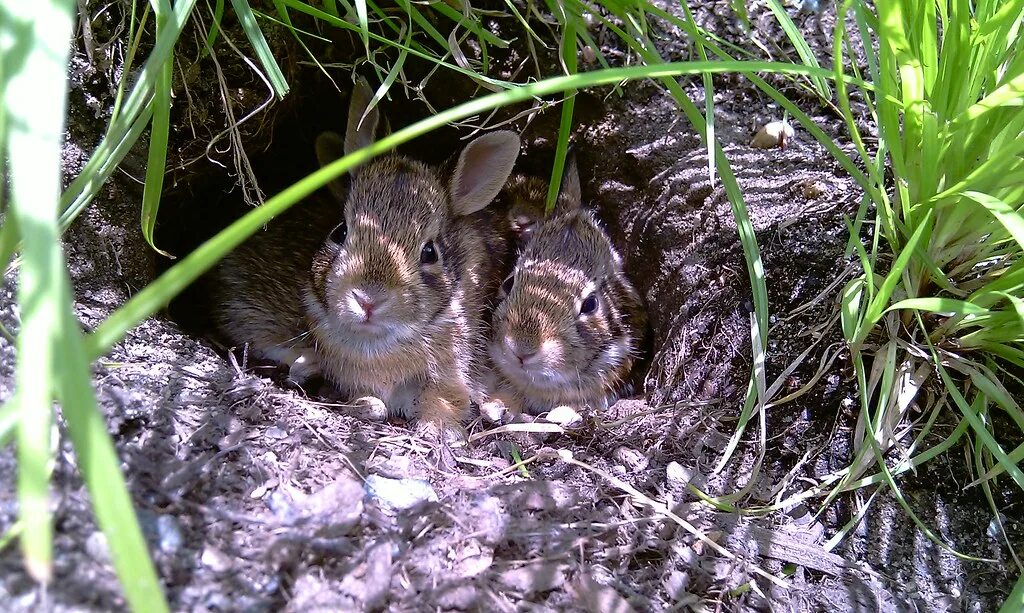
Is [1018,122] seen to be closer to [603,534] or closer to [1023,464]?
[1023,464]

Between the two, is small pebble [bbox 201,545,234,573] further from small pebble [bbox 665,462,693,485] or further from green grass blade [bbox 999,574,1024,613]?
green grass blade [bbox 999,574,1024,613]

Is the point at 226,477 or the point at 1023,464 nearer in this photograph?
the point at 226,477

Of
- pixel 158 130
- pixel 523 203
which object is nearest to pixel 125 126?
pixel 158 130

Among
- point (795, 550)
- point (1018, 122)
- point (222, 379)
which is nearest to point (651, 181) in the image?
point (1018, 122)

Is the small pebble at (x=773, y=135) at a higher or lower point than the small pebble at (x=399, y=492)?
higher

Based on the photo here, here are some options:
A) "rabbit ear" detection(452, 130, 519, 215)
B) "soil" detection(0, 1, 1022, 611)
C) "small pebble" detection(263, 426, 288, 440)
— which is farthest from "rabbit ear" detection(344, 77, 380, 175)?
"small pebble" detection(263, 426, 288, 440)

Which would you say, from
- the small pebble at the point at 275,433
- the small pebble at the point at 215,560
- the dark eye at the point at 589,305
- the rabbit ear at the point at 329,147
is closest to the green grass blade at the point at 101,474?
the small pebble at the point at 215,560

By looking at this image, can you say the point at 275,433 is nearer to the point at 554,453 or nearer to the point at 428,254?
the point at 554,453

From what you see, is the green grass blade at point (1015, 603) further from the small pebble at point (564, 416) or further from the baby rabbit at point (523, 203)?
the baby rabbit at point (523, 203)
